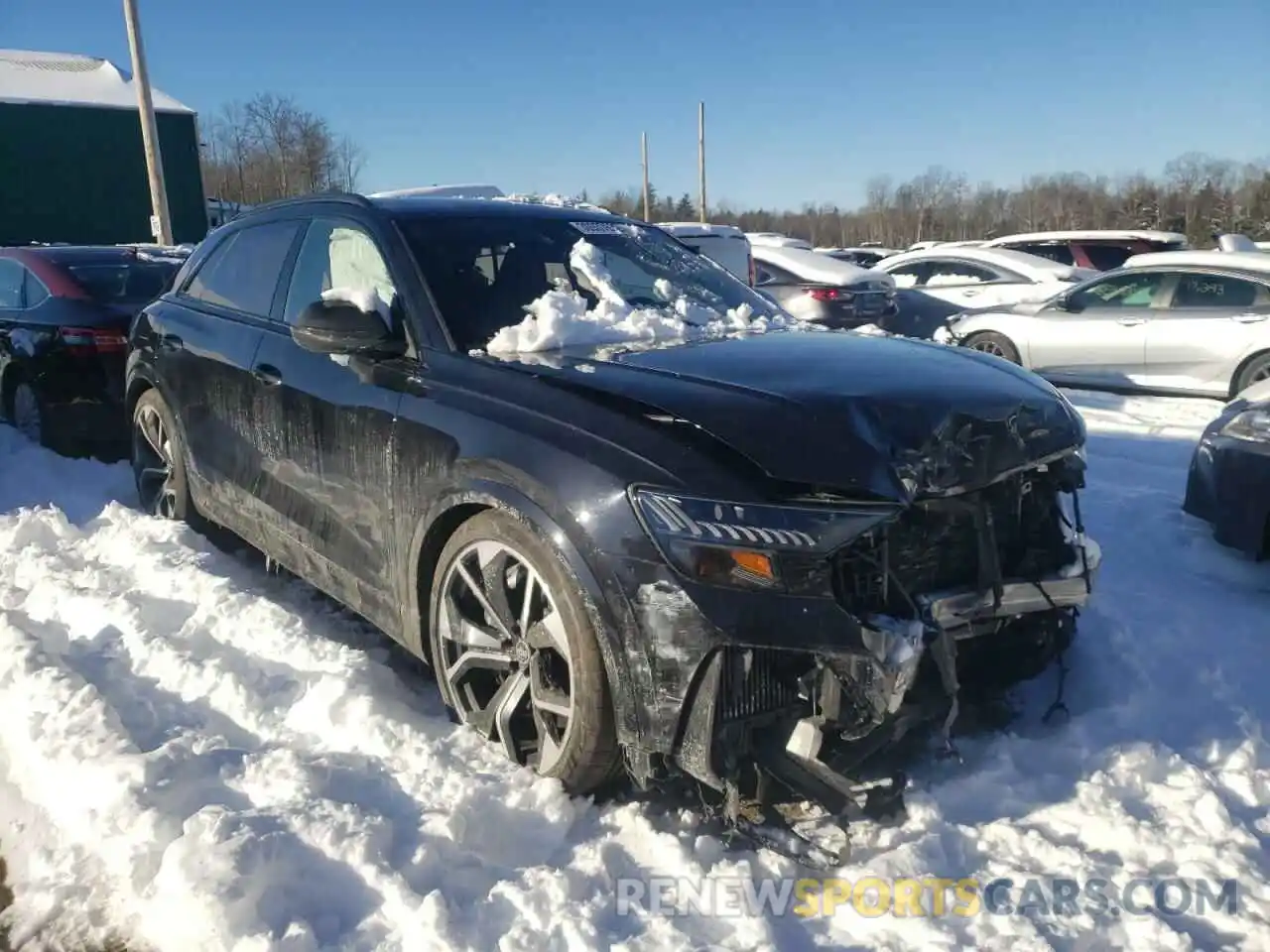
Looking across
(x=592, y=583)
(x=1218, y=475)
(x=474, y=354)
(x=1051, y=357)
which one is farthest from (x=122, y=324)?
(x=1051, y=357)

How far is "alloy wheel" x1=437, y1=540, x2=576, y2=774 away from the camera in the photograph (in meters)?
2.80

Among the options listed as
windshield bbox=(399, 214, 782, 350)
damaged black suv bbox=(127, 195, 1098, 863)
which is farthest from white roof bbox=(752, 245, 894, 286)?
damaged black suv bbox=(127, 195, 1098, 863)

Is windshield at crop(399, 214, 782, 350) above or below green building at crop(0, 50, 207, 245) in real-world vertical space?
below

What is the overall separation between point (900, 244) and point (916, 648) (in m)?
76.9

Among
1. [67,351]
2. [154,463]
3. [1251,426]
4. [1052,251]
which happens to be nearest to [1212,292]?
[1251,426]

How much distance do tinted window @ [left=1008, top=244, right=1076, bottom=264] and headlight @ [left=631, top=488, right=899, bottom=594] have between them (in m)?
14.1

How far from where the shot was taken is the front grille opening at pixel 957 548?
257cm

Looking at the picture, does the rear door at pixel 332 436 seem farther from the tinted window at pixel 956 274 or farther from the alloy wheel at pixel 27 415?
the tinted window at pixel 956 274

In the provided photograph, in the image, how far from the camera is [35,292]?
272 inches

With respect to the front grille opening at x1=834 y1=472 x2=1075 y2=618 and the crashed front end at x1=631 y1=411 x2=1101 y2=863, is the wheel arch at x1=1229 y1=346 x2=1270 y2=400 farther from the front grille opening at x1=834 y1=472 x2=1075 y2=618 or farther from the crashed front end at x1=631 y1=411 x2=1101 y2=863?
the crashed front end at x1=631 y1=411 x2=1101 y2=863

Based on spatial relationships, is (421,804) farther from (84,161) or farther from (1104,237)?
(84,161)

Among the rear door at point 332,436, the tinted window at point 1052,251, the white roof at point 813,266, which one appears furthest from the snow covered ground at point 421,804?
the tinted window at point 1052,251

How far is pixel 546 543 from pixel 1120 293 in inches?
357

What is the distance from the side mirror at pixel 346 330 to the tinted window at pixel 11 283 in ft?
15.9
